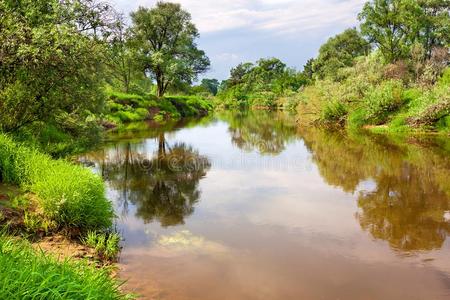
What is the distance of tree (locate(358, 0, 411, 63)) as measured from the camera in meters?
51.5

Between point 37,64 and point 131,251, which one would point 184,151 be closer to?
point 37,64

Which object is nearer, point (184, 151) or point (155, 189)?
point (155, 189)

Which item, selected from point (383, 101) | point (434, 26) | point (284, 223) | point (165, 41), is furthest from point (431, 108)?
point (165, 41)

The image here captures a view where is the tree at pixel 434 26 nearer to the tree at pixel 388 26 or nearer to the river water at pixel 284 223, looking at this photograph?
the tree at pixel 388 26

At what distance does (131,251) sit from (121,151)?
1473 centimetres

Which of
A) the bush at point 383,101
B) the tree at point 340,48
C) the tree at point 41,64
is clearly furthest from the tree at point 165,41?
the tree at point 41,64

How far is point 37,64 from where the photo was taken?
12914mm

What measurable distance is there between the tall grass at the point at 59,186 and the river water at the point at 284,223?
104 cm

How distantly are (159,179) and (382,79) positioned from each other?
27930mm

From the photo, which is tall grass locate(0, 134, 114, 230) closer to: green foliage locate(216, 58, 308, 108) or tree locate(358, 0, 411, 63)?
tree locate(358, 0, 411, 63)

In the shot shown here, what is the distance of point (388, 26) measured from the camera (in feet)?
172

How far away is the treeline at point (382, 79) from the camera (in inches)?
1242

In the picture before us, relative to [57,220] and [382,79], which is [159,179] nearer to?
[57,220]

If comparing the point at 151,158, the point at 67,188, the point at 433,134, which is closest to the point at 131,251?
the point at 67,188
